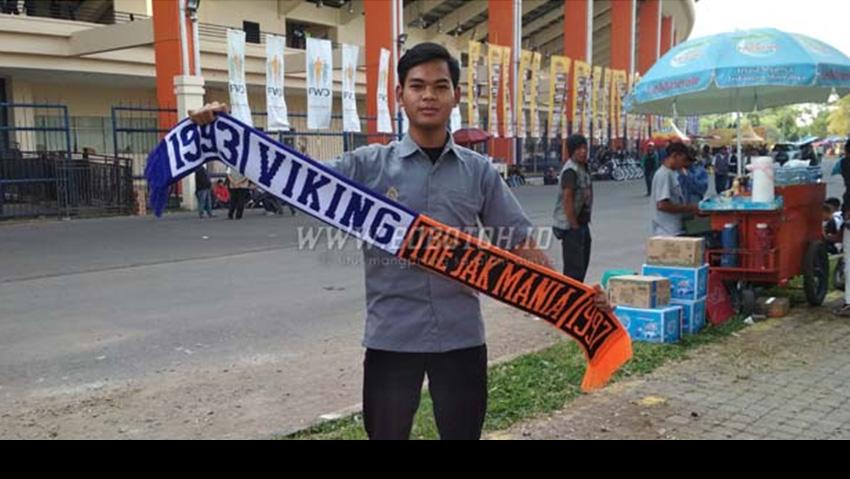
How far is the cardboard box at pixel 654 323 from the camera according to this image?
5902 millimetres

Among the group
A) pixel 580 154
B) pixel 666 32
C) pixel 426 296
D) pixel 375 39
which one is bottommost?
pixel 426 296

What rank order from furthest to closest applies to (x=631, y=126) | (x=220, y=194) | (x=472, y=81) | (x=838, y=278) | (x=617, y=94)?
(x=631, y=126)
(x=617, y=94)
(x=472, y=81)
(x=220, y=194)
(x=838, y=278)

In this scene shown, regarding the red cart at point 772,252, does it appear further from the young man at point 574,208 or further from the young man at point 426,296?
the young man at point 426,296

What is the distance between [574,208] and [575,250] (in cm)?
41

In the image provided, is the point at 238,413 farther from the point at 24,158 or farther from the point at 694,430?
the point at 24,158

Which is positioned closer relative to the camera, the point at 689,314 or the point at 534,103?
the point at 689,314

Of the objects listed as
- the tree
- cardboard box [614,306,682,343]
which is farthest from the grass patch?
the tree

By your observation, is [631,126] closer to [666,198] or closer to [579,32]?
[579,32]

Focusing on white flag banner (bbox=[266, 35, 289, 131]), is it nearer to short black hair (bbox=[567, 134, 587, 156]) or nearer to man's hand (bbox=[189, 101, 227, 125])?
short black hair (bbox=[567, 134, 587, 156])

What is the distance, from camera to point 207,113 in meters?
2.66

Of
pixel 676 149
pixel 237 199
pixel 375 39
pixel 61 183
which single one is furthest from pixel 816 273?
pixel 375 39

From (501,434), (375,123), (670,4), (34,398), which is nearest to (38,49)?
(375,123)

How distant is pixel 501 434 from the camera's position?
4117 mm
